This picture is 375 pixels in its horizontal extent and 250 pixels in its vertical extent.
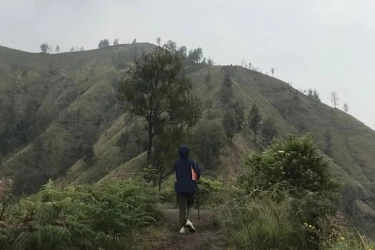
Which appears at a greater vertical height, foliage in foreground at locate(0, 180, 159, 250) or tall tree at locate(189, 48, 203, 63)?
tall tree at locate(189, 48, 203, 63)

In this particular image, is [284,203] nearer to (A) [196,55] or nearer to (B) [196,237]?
(B) [196,237]

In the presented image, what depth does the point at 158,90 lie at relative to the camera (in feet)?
73.7

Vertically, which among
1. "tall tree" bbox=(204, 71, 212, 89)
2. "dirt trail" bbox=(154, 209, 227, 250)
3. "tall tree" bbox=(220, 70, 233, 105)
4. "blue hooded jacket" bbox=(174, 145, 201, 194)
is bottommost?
"dirt trail" bbox=(154, 209, 227, 250)

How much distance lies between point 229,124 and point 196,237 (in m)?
61.9

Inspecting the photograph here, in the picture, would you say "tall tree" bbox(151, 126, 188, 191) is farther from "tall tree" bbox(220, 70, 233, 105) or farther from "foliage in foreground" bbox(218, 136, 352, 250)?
"tall tree" bbox(220, 70, 233, 105)

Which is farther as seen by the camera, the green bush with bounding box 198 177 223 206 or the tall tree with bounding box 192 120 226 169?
the tall tree with bounding box 192 120 226 169

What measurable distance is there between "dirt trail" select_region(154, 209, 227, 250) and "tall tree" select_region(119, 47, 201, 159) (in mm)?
11459

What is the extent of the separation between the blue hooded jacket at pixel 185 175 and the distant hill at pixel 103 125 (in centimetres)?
4933

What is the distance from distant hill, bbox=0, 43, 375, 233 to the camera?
86.1m

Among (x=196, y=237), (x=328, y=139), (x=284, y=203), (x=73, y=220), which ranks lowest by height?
(x=196, y=237)

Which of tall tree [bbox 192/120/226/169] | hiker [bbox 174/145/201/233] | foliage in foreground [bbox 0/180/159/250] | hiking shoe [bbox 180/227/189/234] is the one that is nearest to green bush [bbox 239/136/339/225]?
hiker [bbox 174/145/201/233]

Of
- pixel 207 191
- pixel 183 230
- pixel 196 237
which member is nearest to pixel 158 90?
pixel 207 191

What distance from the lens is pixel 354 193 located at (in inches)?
3597

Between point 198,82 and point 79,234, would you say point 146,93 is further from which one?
point 198,82
